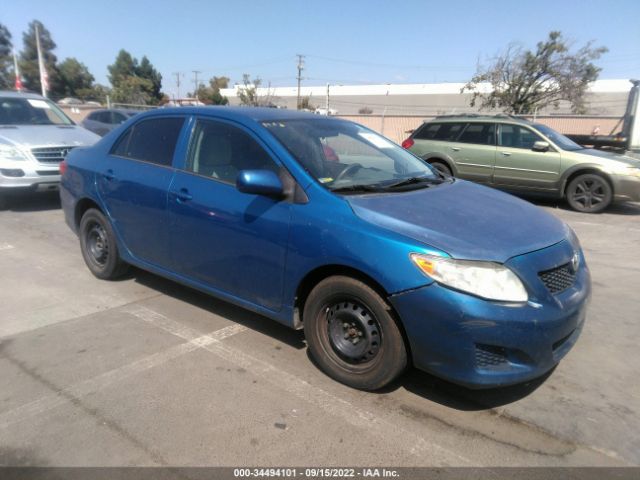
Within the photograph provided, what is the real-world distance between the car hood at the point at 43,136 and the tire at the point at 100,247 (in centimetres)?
391

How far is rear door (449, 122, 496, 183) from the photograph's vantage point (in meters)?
9.75

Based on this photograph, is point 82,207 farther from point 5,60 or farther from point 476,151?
point 5,60

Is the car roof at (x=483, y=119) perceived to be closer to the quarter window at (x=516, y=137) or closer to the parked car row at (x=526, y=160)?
the parked car row at (x=526, y=160)

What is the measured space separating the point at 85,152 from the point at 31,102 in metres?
5.40

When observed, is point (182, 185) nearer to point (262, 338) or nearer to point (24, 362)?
point (262, 338)

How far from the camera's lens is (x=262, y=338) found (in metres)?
3.79

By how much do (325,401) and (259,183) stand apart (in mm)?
1439

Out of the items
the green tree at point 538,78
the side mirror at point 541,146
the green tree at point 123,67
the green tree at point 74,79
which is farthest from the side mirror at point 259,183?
the green tree at point 123,67

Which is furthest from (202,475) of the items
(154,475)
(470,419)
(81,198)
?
(81,198)

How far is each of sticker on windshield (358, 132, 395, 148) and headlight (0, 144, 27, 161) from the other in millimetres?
6252

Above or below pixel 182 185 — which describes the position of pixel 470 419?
below

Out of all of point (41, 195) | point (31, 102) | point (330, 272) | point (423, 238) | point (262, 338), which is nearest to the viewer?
point (423, 238)

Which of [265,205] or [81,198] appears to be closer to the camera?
[265,205]

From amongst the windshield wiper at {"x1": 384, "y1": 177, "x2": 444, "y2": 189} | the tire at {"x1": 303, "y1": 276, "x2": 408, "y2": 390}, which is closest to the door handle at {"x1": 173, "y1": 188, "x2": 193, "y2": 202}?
the tire at {"x1": 303, "y1": 276, "x2": 408, "y2": 390}
